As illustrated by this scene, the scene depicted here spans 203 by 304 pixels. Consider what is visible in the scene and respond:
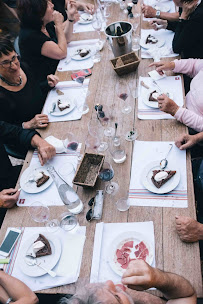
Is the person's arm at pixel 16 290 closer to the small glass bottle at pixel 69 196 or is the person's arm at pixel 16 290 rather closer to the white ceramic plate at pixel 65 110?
the small glass bottle at pixel 69 196

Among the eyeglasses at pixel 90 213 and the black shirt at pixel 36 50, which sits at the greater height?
the black shirt at pixel 36 50

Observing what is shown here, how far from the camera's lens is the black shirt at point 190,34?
2.28 meters

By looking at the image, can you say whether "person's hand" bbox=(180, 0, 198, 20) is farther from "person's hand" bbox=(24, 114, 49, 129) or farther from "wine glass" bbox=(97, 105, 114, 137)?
"person's hand" bbox=(24, 114, 49, 129)

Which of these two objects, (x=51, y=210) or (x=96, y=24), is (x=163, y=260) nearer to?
(x=51, y=210)

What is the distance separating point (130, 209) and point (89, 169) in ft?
1.29

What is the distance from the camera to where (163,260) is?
A: 1.33 meters

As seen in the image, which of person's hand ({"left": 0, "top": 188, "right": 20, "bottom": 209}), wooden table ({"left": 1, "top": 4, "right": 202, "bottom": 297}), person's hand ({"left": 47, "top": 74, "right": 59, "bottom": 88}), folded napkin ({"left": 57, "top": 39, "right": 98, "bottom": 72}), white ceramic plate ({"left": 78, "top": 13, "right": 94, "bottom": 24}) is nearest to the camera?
wooden table ({"left": 1, "top": 4, "right": 202, "bottom": 297})

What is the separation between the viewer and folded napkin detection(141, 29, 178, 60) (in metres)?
2.49

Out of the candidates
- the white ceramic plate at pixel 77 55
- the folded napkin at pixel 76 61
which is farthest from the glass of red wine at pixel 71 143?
the white ceramic plate at pixel 77 55

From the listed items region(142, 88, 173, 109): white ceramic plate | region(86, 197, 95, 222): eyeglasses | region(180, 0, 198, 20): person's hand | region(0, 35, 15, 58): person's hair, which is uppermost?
region(180, 0, 198, 20): person's hand

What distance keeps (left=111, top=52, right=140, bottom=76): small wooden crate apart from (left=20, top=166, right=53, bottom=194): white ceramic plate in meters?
1.12

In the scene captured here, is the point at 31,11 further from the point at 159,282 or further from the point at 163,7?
the point at 159,282

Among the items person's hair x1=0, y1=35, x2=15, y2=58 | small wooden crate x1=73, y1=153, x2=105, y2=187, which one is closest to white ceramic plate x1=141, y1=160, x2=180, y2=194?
small wooden crate x1=73, y1=153, x2=105, y2=187

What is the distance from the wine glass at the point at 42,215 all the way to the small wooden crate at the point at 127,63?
4.50 feet
